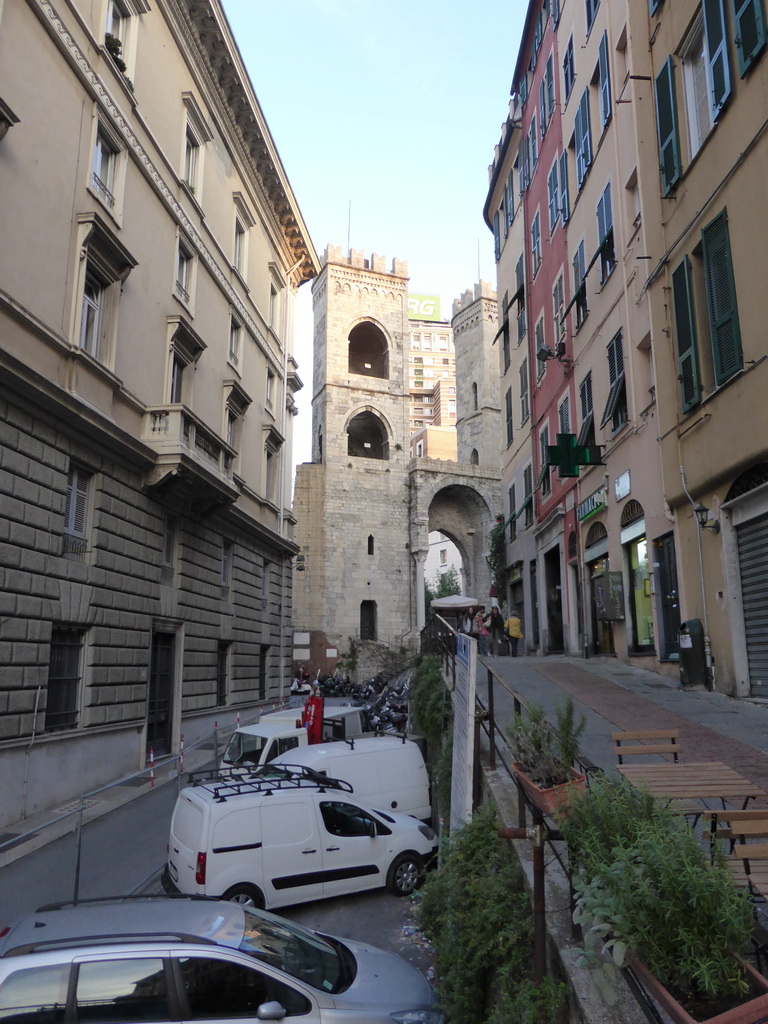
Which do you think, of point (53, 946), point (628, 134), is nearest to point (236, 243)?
point (628, 134)

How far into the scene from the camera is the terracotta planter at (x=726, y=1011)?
2098 mm

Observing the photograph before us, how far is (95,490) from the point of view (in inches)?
547

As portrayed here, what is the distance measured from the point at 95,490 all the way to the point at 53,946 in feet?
35.0

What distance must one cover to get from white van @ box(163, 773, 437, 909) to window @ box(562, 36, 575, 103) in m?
20.4

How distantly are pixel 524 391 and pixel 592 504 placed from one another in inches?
383

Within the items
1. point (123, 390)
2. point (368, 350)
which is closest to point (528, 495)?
point (123, 390)

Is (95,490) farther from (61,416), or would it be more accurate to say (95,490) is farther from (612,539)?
(612,539)

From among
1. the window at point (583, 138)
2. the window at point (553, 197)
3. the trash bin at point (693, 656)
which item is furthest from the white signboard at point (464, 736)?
the window at point (553, 197)

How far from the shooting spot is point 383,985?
5.20 metres

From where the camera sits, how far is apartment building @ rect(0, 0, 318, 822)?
1162 cm

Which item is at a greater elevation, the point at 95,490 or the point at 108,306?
the point at 108,306

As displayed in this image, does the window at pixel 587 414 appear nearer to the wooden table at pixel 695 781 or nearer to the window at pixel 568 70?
the window at pixel 568 70

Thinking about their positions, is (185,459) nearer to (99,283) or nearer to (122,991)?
(99,283)

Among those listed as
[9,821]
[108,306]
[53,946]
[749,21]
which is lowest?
[9,821]
